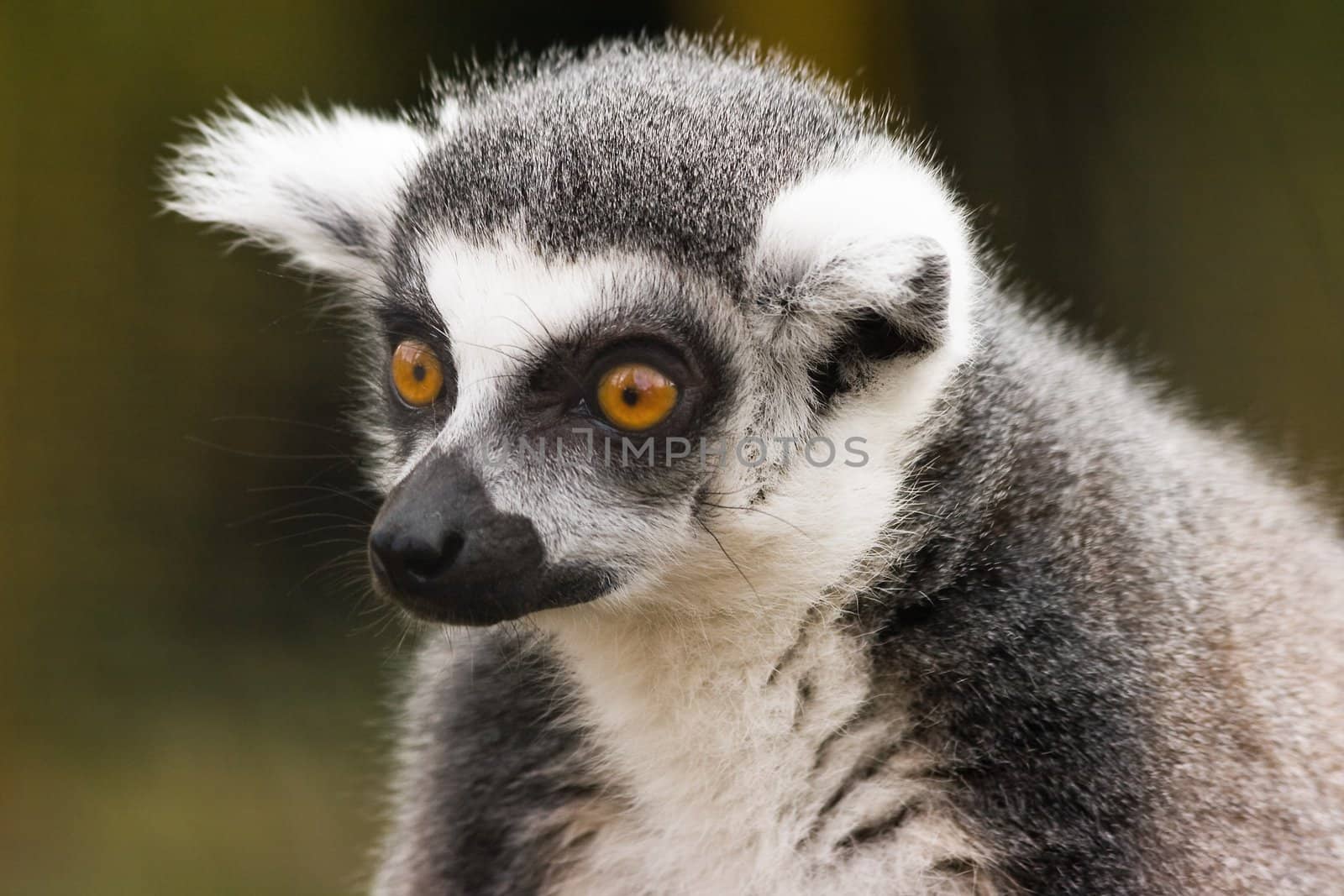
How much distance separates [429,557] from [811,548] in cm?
69

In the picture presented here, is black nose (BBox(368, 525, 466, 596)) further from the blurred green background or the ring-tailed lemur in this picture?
the blurred green background

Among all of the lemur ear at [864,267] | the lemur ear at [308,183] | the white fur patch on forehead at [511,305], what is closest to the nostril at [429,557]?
the white fur patch on forehead at [511,305]

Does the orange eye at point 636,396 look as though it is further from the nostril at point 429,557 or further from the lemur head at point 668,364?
the nostril at point 429,557

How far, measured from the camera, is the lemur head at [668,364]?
2.31 meters

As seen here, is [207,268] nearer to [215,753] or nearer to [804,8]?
[215,753]

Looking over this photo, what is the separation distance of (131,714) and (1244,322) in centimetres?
493

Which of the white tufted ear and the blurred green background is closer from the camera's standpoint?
the white tufted ear

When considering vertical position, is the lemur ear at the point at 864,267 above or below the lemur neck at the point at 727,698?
above

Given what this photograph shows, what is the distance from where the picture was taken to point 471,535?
7.42 feet

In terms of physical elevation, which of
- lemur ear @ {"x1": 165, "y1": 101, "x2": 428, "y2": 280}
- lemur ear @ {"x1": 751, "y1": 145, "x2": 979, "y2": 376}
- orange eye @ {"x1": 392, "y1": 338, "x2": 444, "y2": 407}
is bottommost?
orange eye @ {"x1": 392, "y1": 338, "x2": 444, "y2": 407}

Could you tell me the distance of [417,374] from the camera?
2.66 metres

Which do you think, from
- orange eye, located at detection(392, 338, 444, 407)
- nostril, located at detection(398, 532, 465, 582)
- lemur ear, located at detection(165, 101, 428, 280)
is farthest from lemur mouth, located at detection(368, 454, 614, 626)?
lemur ear, located at detection(165, 101, 428, 280)

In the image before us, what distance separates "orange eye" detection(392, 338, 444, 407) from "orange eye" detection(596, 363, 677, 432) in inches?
15.8

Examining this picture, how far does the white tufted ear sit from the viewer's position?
7.42 ft
